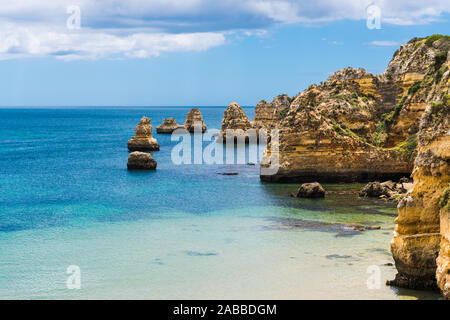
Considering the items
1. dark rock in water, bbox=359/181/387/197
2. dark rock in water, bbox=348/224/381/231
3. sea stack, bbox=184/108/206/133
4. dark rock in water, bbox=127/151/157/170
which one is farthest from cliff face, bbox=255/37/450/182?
sea stack, bbox=184/108/206/133

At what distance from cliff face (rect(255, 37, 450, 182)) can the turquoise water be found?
8.48 feet

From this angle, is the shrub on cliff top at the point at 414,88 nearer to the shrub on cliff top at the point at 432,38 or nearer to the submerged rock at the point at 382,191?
the shrub on cliff top at the point at 432,38

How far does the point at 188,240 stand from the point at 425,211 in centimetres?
1633

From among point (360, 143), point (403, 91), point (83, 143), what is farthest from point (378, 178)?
point (83, 143)

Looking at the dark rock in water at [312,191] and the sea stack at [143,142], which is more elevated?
the sea stack at [143,142]

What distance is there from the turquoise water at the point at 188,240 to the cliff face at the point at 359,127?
2.58 meters

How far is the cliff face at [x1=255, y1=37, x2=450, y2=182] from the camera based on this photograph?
5247 centimetres

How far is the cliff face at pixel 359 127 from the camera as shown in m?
52.5

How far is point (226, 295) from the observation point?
2375 centimetres

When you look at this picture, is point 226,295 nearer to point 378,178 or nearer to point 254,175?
point 378,178

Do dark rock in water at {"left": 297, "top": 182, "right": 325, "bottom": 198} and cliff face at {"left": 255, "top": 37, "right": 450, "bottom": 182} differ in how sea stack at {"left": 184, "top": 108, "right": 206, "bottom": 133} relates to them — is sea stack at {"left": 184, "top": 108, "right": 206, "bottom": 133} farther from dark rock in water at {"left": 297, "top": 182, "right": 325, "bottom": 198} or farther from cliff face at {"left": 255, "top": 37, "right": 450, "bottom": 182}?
dark rock in water at {"left": 297, "top": 182, "right": 325, "bottom": 198}

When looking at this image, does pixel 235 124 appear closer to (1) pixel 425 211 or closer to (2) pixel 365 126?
(2) pixel 365 126

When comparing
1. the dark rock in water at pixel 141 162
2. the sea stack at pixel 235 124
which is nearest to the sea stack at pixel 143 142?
the dark rock in water at pixel 141 162
